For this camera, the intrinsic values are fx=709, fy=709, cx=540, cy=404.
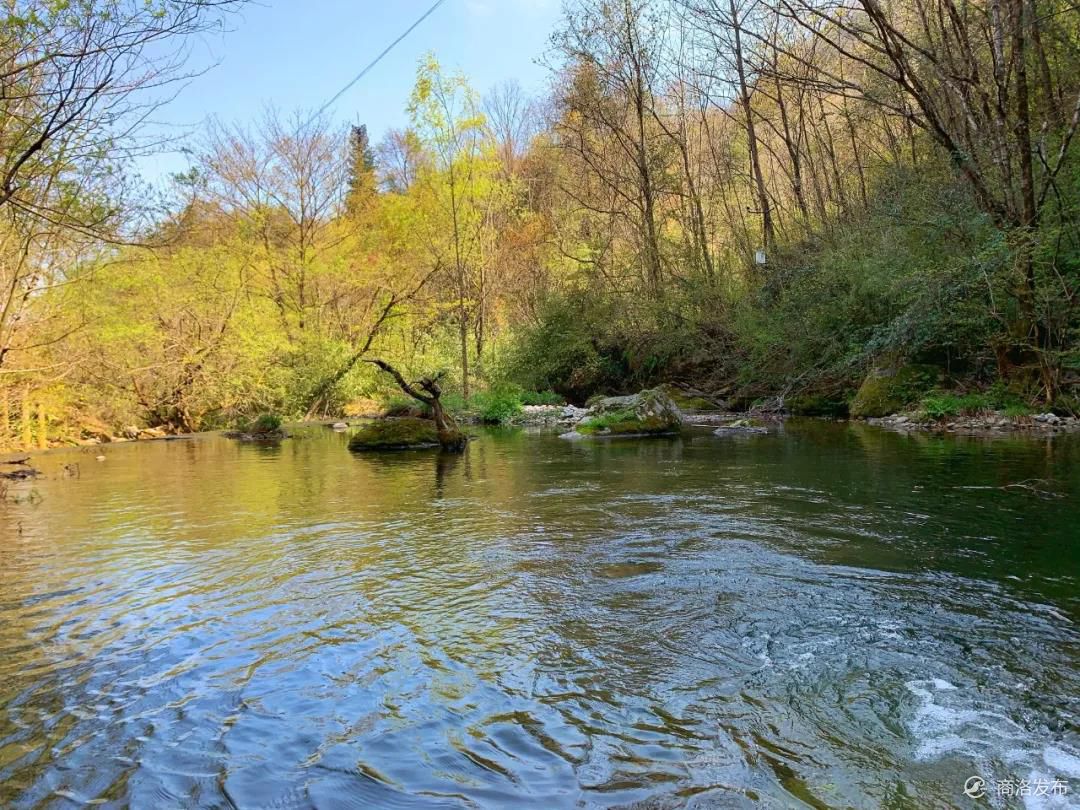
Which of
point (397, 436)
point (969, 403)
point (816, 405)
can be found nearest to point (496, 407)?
point (397, 436)

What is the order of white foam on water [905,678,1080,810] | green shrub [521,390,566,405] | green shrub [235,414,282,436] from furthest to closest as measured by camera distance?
green shrub [521,390,566,405] → green shrub [235,414,282,436] → white foam on water [905,678,1080,810]

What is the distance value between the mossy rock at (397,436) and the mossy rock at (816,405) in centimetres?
956

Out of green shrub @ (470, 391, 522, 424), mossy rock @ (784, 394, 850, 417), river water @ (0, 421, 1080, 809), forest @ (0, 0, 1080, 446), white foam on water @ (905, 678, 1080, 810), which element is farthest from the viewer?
green shrub @ (470, 391, 522, 424)

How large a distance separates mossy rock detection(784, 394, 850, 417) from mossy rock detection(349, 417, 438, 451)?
9555 millimetres

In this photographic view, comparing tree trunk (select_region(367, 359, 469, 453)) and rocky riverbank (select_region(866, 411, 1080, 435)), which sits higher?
tree trunk (select_region(367, 359, 469, 453))

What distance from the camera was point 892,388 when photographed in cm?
1606

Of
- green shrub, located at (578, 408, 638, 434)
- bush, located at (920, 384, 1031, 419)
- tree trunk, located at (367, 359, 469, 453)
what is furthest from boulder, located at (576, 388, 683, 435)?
bush, located at (920, 384, 1031, 419)

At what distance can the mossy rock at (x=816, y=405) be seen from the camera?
17766 millimetres

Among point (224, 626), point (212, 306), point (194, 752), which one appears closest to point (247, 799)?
point (194, 752)

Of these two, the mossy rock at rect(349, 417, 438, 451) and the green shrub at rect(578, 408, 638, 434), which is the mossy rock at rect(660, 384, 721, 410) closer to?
the green shrub at rect(578, 408, 638, 434)

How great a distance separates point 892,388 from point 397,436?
11.1 metres

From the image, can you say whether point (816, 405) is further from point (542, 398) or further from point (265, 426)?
point (265, 426)

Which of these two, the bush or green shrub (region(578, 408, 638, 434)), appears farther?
green shrub (region(578, 408, 638, 434))

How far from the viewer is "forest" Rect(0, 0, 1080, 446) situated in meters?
11.7
